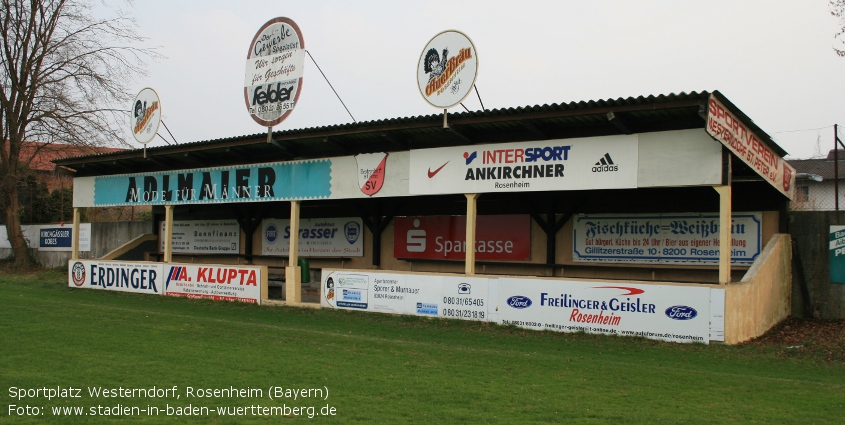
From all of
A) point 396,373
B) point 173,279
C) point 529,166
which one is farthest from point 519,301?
point 173,279

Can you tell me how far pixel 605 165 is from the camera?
13711mm

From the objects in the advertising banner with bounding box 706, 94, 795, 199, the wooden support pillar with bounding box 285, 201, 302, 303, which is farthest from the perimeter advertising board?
the advertising banner with bounding box 706, 94, 795, 199

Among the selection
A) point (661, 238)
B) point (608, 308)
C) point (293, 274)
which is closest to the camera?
point (608, 308)

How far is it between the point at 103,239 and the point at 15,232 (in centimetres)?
423

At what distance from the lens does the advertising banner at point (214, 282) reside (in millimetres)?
19203

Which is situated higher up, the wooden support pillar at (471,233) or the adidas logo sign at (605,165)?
the adidas logo sign at (605,165)

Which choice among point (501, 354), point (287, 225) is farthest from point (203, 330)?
point (287, 225)

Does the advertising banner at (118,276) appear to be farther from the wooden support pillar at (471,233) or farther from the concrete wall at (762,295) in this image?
the concrete wall at (762,295)

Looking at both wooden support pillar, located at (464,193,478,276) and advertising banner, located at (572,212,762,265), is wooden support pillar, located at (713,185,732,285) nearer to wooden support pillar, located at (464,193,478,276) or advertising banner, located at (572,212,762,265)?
advertising banner, located at (572,212,762,265)

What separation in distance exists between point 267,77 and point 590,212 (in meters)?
9.28

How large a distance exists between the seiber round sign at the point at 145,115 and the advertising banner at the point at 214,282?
441 centimetres

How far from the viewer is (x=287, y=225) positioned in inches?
939

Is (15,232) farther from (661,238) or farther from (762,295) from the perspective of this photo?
(762,295)

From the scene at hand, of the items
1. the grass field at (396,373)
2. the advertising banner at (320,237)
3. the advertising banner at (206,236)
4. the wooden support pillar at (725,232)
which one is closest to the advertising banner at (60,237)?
the advertising banner at (206,236)
